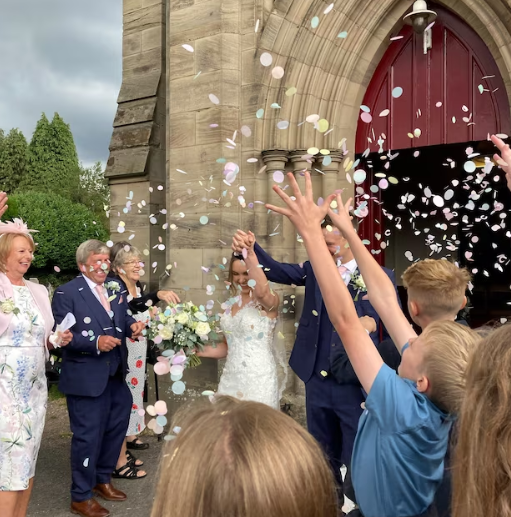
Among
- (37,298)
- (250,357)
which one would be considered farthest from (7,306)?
(250,357)

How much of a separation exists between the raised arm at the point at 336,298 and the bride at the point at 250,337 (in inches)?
74.1

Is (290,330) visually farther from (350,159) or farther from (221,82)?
(221,82)

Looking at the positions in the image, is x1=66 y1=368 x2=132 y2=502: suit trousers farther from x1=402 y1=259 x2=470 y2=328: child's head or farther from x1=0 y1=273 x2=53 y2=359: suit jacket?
x1=402 y1=259 x2=470 y2=328: child's head

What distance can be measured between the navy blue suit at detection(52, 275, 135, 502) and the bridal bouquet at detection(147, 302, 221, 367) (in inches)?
16.5

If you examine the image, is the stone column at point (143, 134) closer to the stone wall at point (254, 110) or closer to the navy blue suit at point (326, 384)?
the stone wall at point (254, 110)

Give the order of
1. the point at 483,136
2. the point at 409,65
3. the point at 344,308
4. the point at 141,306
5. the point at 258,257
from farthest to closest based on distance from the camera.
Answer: the point at 409,65
the point at 483,136
the point at 141,306
the point at 258,257
the point at 344,308

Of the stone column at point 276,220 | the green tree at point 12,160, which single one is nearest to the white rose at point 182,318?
the stone column at point 276,220

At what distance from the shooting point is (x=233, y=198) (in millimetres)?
5324

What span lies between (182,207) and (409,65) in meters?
2.74

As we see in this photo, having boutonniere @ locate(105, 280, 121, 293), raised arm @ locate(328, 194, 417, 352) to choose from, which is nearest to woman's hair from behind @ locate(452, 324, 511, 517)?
raised arm @ locate(328, 194, 417, 352)

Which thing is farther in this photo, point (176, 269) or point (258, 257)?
point (176, 269)

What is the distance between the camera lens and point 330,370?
3.15 meters

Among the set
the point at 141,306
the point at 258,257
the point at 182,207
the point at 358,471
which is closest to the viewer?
the point at 358,471

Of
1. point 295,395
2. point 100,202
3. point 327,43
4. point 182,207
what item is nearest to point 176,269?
point 182,207
